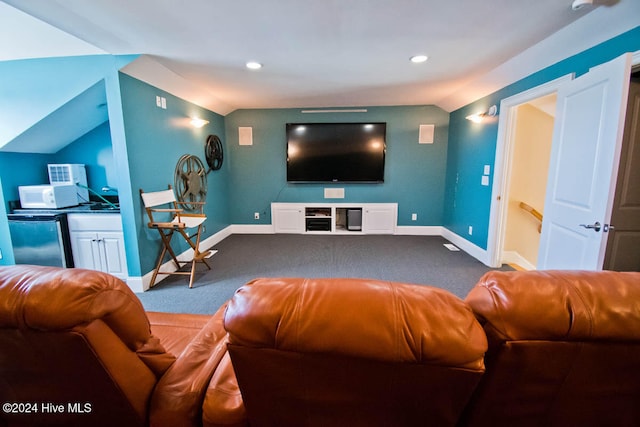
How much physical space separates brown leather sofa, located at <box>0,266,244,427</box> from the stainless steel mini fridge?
8.23 feet

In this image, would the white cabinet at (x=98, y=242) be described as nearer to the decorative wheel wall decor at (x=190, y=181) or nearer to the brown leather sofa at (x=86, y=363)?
the decorative wheel wall decor at (x=190, y=181)

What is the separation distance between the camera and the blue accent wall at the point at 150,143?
2604mm

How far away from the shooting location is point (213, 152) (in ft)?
14.3

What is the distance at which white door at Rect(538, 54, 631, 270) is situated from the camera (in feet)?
5.38

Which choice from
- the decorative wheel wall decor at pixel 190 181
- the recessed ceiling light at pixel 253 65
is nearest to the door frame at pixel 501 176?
the recessed ceiling light at pixel 253 65

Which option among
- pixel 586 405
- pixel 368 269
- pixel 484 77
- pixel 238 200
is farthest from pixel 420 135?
pixel 586 405

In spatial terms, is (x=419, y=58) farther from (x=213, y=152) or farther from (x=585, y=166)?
(x=213, y=152)

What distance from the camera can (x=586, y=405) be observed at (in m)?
0.69

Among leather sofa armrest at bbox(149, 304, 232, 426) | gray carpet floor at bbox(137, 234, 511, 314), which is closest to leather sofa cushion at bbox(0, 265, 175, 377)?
leather sofa armrest at bbox(149, 304, 232, 426)

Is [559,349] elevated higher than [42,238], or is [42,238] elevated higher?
[559,349]

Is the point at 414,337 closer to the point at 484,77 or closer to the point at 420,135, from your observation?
the point at 484,77

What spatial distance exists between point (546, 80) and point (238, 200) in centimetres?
472

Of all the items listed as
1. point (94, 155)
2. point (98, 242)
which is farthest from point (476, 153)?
point (94, 155)

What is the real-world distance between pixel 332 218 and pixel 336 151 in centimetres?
125
